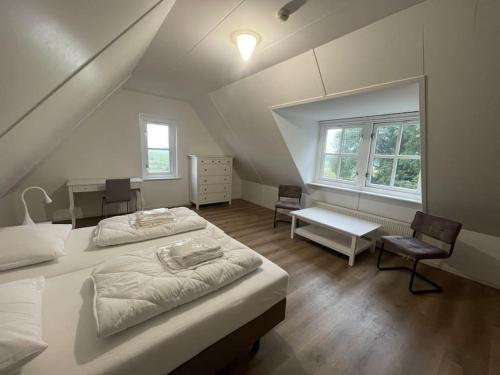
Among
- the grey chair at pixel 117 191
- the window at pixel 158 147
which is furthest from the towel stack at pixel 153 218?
the window at pixel 158 147

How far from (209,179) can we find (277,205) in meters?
1.69

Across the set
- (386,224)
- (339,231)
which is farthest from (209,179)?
(386,224)

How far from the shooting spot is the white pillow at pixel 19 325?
691mm

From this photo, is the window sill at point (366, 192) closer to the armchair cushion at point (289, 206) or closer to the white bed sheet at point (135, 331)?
the armchair cushion at point (289, 206)

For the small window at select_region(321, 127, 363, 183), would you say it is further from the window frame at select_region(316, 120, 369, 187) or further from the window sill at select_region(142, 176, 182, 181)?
the window sill at select_region(142, 176, 182, 181)

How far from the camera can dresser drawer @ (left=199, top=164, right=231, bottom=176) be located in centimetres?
436

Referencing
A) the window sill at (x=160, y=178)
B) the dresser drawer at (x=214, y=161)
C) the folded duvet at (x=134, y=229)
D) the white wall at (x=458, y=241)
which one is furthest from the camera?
the dresser drawer at (x=214, y=161)

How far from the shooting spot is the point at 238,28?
1.70 m

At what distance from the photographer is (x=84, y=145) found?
11.3 feet

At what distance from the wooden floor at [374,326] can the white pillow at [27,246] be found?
147cm

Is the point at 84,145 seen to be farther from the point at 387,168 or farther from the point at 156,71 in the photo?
the point at 387,168

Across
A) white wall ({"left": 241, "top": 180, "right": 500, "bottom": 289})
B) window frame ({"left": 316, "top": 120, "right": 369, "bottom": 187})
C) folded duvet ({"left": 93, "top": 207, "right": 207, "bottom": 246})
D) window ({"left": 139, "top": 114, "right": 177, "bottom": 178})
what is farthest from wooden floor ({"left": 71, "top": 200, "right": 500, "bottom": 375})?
window ({"left": 139, "top": 114, "right": 177, "bottom": 178})

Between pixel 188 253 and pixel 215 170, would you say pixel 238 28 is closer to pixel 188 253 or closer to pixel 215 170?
pixel 188 253

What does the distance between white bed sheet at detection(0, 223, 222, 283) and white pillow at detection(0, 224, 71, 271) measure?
0.05 metres
